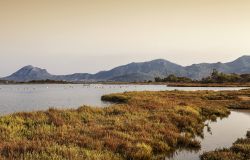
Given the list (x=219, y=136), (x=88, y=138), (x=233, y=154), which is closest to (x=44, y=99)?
(x=219, y=136)

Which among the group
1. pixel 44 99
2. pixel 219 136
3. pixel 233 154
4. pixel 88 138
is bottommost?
pixel 219 136

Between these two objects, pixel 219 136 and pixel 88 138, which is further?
pixel 219 136

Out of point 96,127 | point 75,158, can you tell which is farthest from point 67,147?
point 96,127

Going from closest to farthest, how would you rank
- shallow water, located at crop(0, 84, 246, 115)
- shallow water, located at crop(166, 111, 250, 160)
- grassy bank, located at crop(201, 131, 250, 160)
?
grassy bank, located at crop(201, 131, 250, 160), shallow water, located at crop(166, 111, 250, 160), shallow water, located at crop(0, 84, 246, 115)

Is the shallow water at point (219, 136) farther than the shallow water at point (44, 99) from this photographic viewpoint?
No

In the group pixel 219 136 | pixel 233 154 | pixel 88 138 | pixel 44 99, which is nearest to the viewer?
pixel 233 154

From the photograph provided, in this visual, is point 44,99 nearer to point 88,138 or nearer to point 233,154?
point 88,138

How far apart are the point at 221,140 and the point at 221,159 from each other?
22.8 feet

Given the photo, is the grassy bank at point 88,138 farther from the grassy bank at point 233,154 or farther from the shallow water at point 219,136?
the grassy bank at point 233,154

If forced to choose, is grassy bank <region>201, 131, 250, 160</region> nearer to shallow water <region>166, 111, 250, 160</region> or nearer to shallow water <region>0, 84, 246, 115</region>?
shallow water <region>166, 111, 250, 160</region>

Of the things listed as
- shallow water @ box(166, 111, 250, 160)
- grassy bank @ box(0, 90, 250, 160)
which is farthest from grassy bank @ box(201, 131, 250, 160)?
grassy bank @ box(0, 90, 250, 160)

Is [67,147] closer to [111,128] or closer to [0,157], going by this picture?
[0,157]

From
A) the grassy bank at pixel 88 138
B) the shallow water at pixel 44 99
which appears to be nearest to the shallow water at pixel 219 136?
the grassy bank at pixel 88 138

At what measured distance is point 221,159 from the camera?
16172 mm
